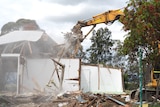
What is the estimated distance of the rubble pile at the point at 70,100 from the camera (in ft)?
63.4

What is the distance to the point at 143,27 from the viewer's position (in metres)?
14.9

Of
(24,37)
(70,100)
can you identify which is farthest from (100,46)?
(70,100)

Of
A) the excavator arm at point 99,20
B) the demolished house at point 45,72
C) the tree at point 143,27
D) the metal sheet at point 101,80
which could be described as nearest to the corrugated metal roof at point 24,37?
the demolished house at point 45,72

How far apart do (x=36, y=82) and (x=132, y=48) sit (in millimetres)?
15947

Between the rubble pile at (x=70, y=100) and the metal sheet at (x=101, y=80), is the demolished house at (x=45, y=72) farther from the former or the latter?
the rubble pile at (x=70, y=100)

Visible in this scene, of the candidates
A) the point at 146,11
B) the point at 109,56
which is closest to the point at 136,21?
the point at 146,11

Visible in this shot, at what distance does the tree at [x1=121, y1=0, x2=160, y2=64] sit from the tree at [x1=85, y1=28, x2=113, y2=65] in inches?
2051

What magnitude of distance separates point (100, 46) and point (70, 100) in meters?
48.7

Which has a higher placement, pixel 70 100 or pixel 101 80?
pixel 101 80

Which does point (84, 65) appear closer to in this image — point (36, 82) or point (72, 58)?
point (72, 58)

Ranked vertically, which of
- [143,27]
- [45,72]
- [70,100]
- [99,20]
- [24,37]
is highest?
[99,20]

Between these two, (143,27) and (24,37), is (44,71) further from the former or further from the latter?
(143,27)

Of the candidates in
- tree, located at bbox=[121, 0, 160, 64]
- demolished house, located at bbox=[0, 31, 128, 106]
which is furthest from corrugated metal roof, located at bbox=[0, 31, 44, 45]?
tree, located at bbox=[121, 0, 160, 64]

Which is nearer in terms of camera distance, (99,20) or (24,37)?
(99,20)
